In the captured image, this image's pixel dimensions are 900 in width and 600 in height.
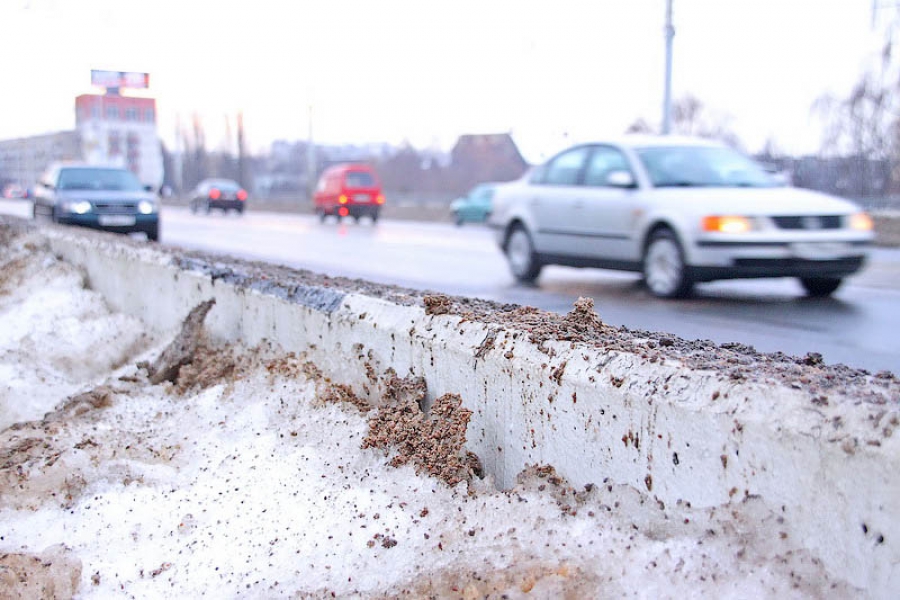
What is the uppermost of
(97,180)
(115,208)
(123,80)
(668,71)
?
(123,80)

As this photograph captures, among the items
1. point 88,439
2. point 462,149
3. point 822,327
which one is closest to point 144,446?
point 88,439

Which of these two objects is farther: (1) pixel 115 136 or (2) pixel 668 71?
(1) pixel 115 136

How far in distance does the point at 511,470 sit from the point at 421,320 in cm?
78

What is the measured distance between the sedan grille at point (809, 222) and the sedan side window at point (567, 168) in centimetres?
240

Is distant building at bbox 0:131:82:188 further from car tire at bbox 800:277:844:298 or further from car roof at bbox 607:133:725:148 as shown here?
car tire at bbox 800:277:844:298

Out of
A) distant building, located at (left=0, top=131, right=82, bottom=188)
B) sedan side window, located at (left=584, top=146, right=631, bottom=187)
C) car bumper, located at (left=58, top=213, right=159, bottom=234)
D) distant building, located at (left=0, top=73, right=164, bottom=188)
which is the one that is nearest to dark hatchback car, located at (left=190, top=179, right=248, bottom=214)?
distant building, located at (left=0, top=73, right=164, bottom=188)

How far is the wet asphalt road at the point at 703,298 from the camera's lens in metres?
6.72

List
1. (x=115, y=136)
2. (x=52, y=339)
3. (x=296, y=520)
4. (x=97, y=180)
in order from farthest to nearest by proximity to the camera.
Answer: (x=115, y=136), (x=97, y=180), (x=52, y=339), (x=296, y=520)

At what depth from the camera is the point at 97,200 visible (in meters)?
16.5

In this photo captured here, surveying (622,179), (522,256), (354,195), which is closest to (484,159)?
(354,195)

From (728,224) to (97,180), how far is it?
13030mm

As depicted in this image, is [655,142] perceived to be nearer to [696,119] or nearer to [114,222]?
[114,222]

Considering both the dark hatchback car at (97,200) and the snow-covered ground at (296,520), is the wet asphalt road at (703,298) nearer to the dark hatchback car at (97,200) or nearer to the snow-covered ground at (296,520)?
the dark hatchback car at (97,200)

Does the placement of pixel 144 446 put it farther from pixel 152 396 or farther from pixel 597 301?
pixel 597 301
